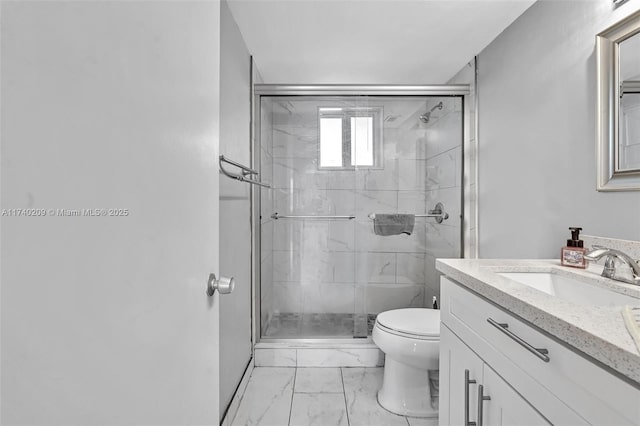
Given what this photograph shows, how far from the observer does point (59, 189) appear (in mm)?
320

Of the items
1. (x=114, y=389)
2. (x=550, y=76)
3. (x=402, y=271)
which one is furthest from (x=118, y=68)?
(x=402, y=271)

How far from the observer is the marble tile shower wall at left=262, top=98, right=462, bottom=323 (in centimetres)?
235

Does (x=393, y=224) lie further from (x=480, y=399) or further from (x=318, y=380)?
(x=480, y=399)

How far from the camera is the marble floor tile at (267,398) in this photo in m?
1.68

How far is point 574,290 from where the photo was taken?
1.11 m

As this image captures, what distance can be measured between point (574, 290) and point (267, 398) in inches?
64.2

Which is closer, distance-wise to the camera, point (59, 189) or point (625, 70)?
point (59, 189)

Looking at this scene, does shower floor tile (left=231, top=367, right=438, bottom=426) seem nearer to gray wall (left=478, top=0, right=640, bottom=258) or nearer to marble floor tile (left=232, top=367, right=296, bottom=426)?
marble floor tile (left=232, top=367, right=296, bottom=426)

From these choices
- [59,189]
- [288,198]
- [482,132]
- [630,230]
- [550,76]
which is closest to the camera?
[59,189]

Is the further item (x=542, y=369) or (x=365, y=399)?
(x=365, y=399)

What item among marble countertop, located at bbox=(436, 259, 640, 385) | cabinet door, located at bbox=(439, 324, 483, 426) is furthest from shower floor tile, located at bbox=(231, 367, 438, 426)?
marble countertop, located at bbox=(436, 259, 640, 385)

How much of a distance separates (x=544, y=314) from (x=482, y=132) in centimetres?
178

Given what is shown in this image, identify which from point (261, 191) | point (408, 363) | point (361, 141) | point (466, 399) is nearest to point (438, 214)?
point (361, 141)

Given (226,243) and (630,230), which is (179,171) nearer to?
(226,243)
